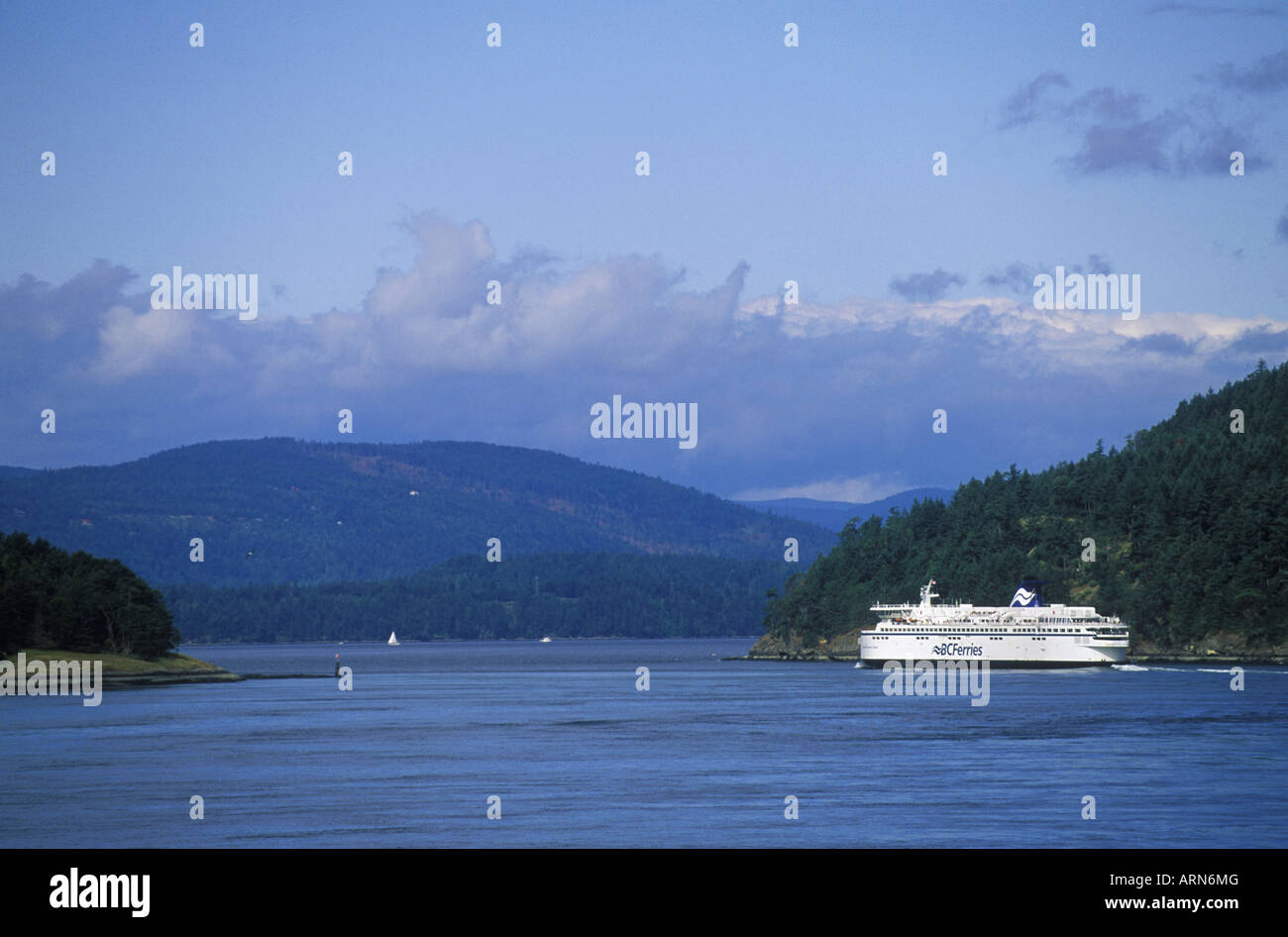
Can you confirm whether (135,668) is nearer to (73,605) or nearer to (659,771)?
(73,605)

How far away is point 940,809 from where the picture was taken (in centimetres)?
4791

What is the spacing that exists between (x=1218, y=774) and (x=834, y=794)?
52.9 feet

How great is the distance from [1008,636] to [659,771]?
11195cm

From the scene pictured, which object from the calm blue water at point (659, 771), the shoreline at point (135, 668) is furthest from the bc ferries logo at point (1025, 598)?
the shoreline at point (135, 668)

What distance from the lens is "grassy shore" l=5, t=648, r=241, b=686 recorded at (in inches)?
5404

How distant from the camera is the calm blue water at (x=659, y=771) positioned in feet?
144

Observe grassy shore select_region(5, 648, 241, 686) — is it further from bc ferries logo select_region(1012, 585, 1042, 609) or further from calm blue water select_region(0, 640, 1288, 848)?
bc ferries logo select_region(1012, 585, 1042, 609)

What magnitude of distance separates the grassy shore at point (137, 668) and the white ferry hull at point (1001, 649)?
72.2 metres

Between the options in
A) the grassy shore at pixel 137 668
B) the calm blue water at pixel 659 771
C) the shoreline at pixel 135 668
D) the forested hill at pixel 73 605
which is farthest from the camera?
the grassy shore at pixel 137 668

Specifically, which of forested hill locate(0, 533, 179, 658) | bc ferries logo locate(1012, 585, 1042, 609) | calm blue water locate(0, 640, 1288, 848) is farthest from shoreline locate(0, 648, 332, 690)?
bc ferries logo locate(1012, 585, 1042, 609)

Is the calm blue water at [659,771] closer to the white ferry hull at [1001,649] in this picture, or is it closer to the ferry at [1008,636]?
the white ferry hull at [1001,649]
